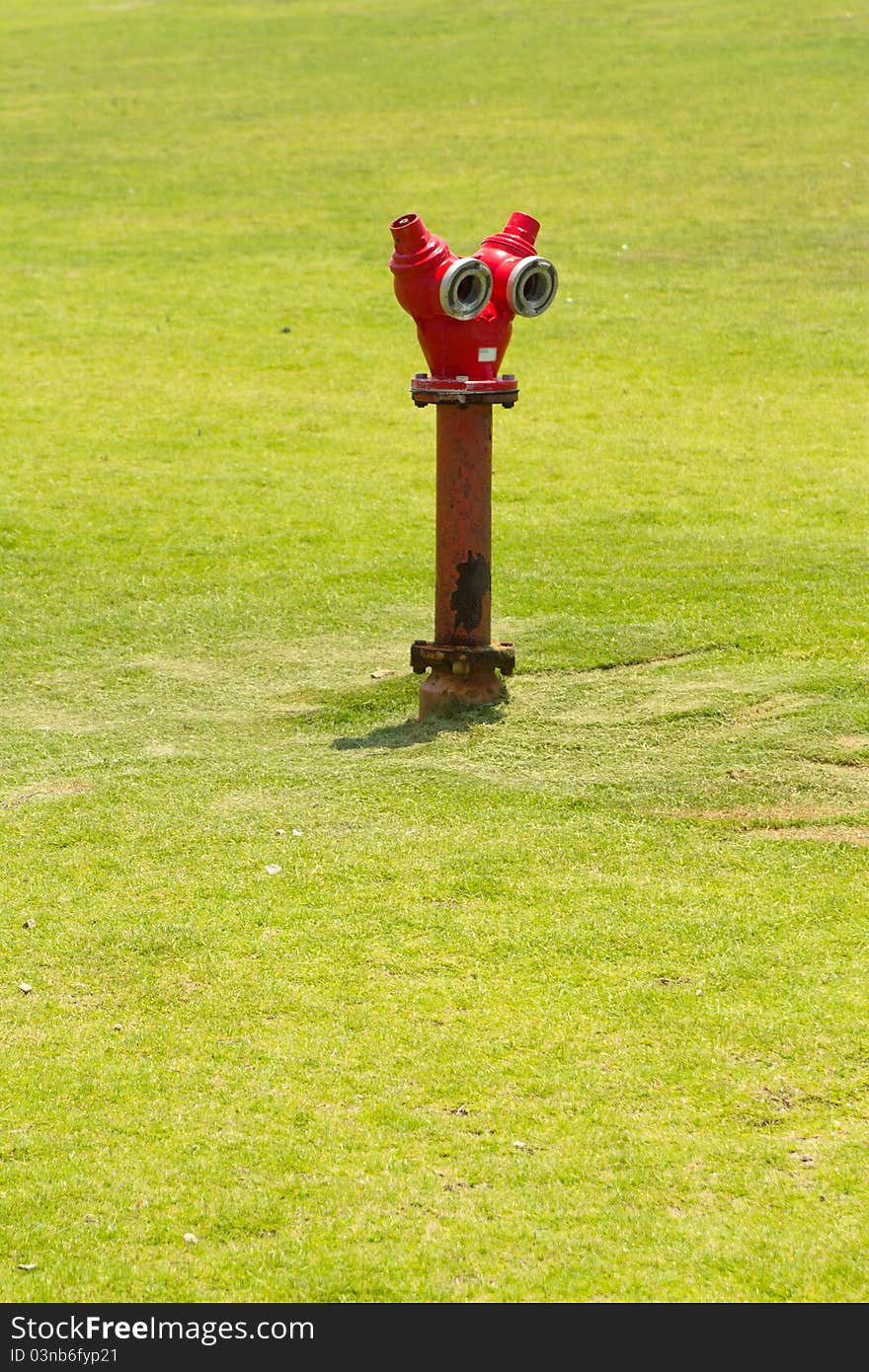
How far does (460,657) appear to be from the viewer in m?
8.37

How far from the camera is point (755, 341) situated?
16484 millimetres

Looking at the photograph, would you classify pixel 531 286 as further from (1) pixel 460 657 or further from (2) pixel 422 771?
(2) pixel 422 771

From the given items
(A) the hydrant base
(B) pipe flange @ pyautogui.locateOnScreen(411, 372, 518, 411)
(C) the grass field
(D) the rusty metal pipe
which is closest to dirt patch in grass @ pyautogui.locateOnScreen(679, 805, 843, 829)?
(C) the grass field

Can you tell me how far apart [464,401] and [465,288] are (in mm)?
517

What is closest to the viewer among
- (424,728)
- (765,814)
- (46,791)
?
(765,814)

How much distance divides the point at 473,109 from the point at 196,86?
4.92m

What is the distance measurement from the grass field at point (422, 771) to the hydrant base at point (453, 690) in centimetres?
16

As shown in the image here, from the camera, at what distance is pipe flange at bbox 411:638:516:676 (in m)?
8.38

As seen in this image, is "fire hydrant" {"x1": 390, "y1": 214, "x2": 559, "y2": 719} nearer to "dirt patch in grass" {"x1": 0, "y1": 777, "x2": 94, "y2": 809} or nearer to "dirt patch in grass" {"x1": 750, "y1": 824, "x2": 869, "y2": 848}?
"dirt patch in grass" {"x1": 0, "y1": 777, "x2": 94, "y2": 809}

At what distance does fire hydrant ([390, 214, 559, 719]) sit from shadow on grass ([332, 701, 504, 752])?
72 mm

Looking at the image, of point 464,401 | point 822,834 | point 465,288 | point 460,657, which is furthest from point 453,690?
point 822,834

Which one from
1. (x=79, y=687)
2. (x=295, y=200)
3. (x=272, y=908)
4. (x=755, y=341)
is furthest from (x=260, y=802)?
(x=295, y=200)
